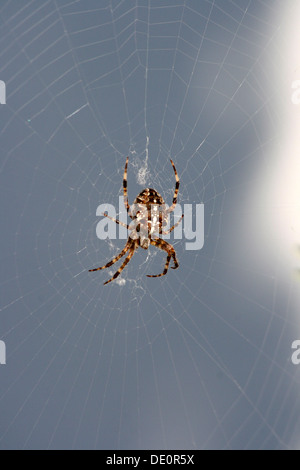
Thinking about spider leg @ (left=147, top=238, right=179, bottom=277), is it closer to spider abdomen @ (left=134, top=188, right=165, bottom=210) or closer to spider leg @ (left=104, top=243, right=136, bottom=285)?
spider leg @ (left=104, top=243, right=136, bottom=285)

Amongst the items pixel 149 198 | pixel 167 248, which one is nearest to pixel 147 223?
pixel 149 198

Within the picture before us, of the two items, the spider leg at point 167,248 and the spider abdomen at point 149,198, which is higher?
the spider abdomen at point 149,198

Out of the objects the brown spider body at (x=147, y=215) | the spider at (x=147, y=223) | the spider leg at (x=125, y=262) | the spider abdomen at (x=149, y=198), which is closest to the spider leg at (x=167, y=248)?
the spider at (x=147, y=223)

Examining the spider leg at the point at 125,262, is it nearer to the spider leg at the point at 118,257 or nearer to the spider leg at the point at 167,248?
the spider leg at the point at 118,257

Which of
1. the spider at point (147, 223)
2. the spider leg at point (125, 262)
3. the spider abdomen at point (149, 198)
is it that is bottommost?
the spider leg at point (125, 262)

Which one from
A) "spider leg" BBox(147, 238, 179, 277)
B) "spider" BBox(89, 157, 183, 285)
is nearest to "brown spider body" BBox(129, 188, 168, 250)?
"spider" BBox(89, 157, 183, 285)
